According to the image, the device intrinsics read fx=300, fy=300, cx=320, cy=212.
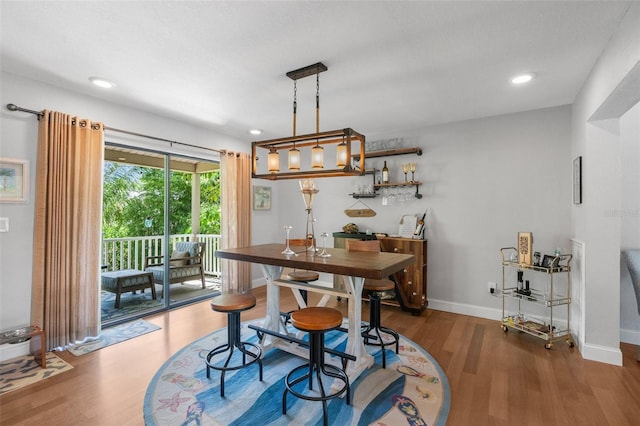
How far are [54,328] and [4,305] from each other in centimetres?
44

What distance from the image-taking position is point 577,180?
3.02 m

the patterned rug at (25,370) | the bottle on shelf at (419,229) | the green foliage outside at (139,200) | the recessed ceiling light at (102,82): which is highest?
the recessed ceiling light at (102,82)

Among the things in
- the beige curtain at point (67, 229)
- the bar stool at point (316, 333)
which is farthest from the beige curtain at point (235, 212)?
the bar stool at point (316, 333)

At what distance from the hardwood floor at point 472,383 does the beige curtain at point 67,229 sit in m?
0.41

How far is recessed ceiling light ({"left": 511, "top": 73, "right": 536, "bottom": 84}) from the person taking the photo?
106 inches

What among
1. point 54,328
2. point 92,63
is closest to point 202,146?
point 92,63

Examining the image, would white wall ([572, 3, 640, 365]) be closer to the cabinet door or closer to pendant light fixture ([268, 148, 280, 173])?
the cabinet door

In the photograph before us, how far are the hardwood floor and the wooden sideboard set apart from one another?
527 millimetres

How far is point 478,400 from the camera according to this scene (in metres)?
2.13

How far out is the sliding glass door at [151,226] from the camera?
3.97 m

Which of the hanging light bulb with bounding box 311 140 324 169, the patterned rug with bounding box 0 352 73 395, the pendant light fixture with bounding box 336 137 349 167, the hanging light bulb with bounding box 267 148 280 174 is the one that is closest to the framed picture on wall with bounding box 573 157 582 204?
the pendant light fixture with bounding box 336 137 349 167

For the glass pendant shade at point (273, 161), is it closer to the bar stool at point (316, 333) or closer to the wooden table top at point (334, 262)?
the wooden table top at point (334, 262)

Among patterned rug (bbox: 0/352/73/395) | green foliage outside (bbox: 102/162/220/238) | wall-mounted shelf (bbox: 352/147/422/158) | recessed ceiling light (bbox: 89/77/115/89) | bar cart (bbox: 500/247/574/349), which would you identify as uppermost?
recessed ceiling light (bbox: 89/77/115/89)

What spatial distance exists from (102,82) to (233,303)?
2.45 m
